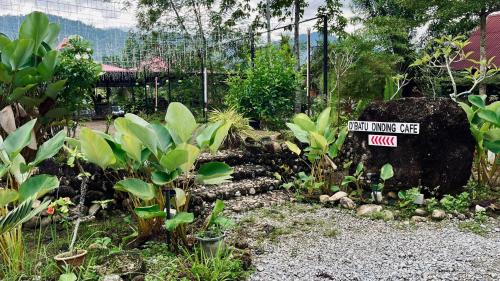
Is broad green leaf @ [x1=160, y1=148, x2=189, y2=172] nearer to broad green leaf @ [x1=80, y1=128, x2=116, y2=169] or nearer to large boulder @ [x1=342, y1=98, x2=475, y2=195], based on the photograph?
broad green leaf @ [x1=80, y1=128, x2=116, y2=169]

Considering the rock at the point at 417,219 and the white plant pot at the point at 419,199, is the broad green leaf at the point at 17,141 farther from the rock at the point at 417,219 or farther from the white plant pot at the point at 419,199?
the white plant pot at the point at 419,199

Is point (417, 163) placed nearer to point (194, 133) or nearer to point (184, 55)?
point (194, 133)

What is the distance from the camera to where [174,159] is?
2576 millimetres

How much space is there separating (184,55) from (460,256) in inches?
306

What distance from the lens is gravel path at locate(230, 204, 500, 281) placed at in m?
2.68

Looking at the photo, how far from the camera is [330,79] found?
10.7 m

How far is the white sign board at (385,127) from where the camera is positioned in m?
4.21

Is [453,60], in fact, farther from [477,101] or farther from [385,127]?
[385,127]

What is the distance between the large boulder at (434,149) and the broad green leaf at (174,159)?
255 cm

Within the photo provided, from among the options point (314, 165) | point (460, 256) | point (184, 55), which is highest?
point (184, 55)

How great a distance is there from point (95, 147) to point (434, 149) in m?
3.14

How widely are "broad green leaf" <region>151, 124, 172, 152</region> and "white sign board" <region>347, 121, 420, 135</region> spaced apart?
2.34 metres

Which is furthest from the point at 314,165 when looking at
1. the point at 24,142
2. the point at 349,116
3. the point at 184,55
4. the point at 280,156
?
the point at 184,55

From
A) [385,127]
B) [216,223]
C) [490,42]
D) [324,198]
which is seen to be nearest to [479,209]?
[385,127]
